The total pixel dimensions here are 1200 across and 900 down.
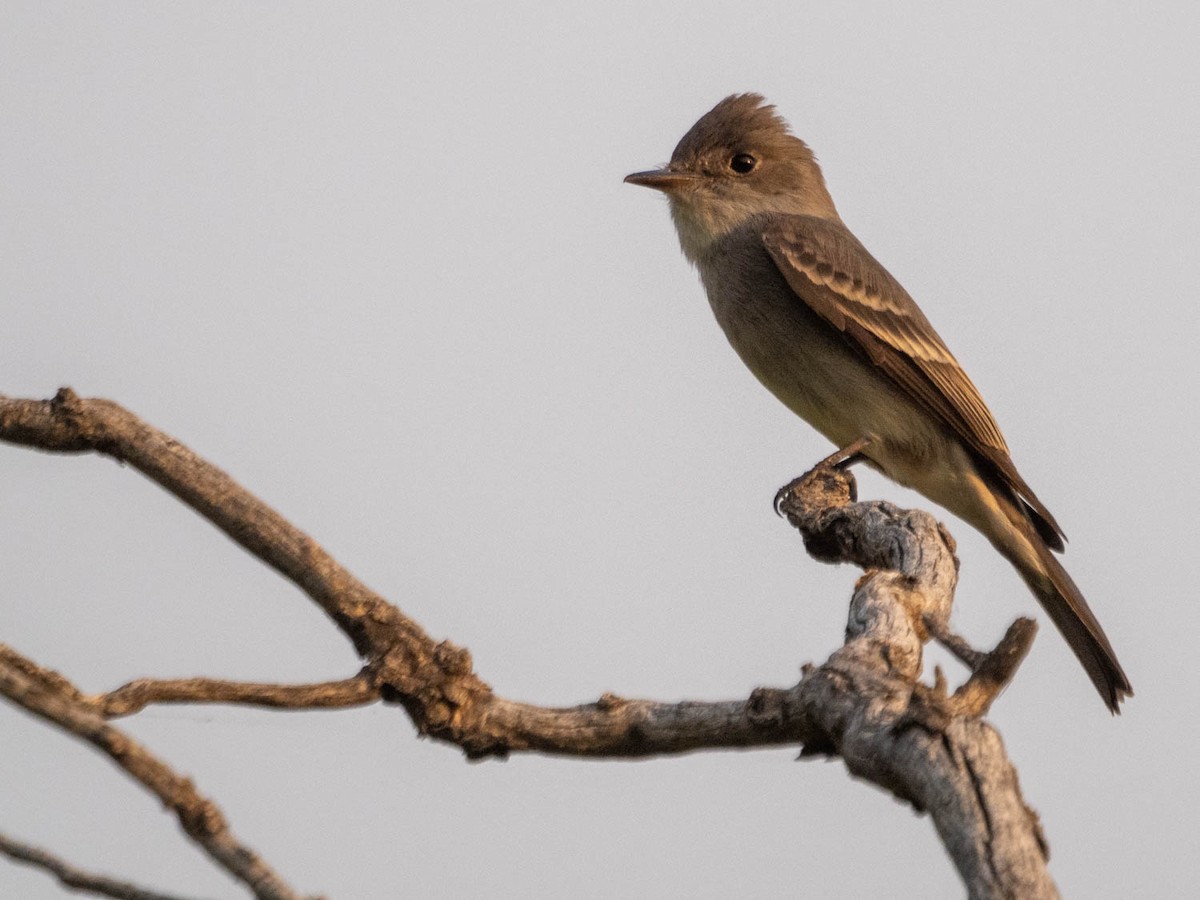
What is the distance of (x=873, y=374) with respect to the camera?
7.70m

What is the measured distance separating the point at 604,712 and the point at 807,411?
3.93m

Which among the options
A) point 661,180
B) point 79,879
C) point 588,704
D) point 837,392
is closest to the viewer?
point 79,879

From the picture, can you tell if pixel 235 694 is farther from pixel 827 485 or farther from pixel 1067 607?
pixel 1067 607

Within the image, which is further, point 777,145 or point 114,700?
point 777,145

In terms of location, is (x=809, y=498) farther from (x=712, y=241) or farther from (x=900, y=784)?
(x=900, y=784)

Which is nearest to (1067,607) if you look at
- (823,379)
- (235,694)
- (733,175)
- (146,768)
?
(823,379)

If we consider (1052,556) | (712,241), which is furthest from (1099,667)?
(712,241)

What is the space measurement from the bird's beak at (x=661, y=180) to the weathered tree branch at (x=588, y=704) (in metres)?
4.27

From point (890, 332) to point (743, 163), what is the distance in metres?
1.52

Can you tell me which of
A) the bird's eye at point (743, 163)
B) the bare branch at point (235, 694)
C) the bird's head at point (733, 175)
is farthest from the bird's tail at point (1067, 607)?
the bare branch at point (235, 694)

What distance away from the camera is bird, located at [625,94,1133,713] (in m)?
7.50

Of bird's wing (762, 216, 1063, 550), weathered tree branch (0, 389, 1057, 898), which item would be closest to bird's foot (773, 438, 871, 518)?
bird's wing (762, 216, 1063, 550)

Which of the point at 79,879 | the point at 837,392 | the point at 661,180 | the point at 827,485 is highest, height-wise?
the point at 661,180

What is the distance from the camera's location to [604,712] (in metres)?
3.96
